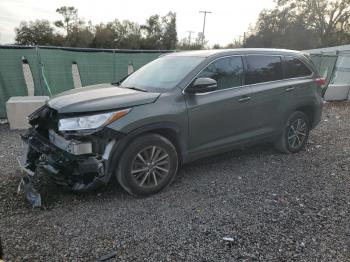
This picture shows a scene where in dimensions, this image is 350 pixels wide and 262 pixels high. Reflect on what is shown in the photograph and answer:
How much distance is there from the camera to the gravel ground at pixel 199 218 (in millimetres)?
3135

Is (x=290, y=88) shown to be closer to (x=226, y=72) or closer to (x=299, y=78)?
(x=299, y=78)

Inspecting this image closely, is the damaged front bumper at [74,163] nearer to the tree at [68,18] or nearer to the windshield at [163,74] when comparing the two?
the windshield at [163,74]

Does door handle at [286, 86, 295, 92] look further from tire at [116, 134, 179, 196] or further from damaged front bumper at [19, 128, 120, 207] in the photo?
damaged front bumper at [19, 128, 120, 207]

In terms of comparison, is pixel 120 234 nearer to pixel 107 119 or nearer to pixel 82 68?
pixel 107 119

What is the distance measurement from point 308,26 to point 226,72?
5019 centimetres

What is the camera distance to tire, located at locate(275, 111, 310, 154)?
565 centimetres

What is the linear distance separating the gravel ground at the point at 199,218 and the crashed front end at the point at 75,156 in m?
0.29

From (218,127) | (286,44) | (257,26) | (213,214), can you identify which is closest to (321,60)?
(218,127)

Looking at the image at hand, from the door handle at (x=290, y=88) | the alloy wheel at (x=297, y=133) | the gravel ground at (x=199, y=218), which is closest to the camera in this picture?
the gravel ground at (x=199, y=218)

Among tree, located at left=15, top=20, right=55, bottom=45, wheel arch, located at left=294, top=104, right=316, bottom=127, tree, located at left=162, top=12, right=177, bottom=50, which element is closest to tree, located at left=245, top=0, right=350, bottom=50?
tree, located at left=162, top=12, right=177, bottom=50

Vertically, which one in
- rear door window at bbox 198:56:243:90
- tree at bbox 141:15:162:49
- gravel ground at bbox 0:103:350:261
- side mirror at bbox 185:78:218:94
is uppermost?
tree at bbox 141:15:162:49

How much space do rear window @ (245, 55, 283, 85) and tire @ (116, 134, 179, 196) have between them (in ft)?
5.68

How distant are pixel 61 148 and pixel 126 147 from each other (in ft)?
2.45

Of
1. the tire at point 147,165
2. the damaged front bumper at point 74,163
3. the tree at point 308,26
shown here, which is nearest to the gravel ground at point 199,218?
the tire at point 147,165
